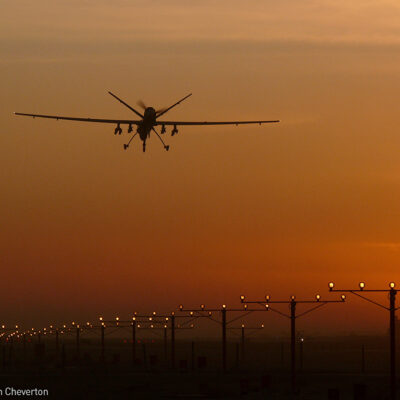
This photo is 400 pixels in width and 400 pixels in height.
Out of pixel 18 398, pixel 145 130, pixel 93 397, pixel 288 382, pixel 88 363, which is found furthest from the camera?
pixel 88 363

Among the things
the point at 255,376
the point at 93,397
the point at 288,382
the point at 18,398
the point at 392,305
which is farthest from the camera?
the point at 255,376

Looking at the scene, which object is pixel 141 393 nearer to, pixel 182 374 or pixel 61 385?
pixel 61 385

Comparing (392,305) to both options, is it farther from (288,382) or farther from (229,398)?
(288,382)

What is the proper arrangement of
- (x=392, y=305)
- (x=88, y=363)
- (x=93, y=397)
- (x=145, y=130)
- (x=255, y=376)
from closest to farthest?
1. (x=392, y=305)
2. (x=93, y=397)
3. (x=145, y=130)
4. (x=255, y=376)
5. (x=88, y=363)

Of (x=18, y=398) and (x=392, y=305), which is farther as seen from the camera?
(x=18, y=398)

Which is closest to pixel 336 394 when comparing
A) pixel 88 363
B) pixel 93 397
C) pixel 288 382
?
pixel 93 397

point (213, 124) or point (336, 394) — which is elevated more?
point (213, 124)

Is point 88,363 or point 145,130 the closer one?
point 145,130

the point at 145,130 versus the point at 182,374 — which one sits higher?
the point at 145,130

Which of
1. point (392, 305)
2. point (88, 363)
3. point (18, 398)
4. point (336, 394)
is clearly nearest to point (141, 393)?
point (18, 398)
